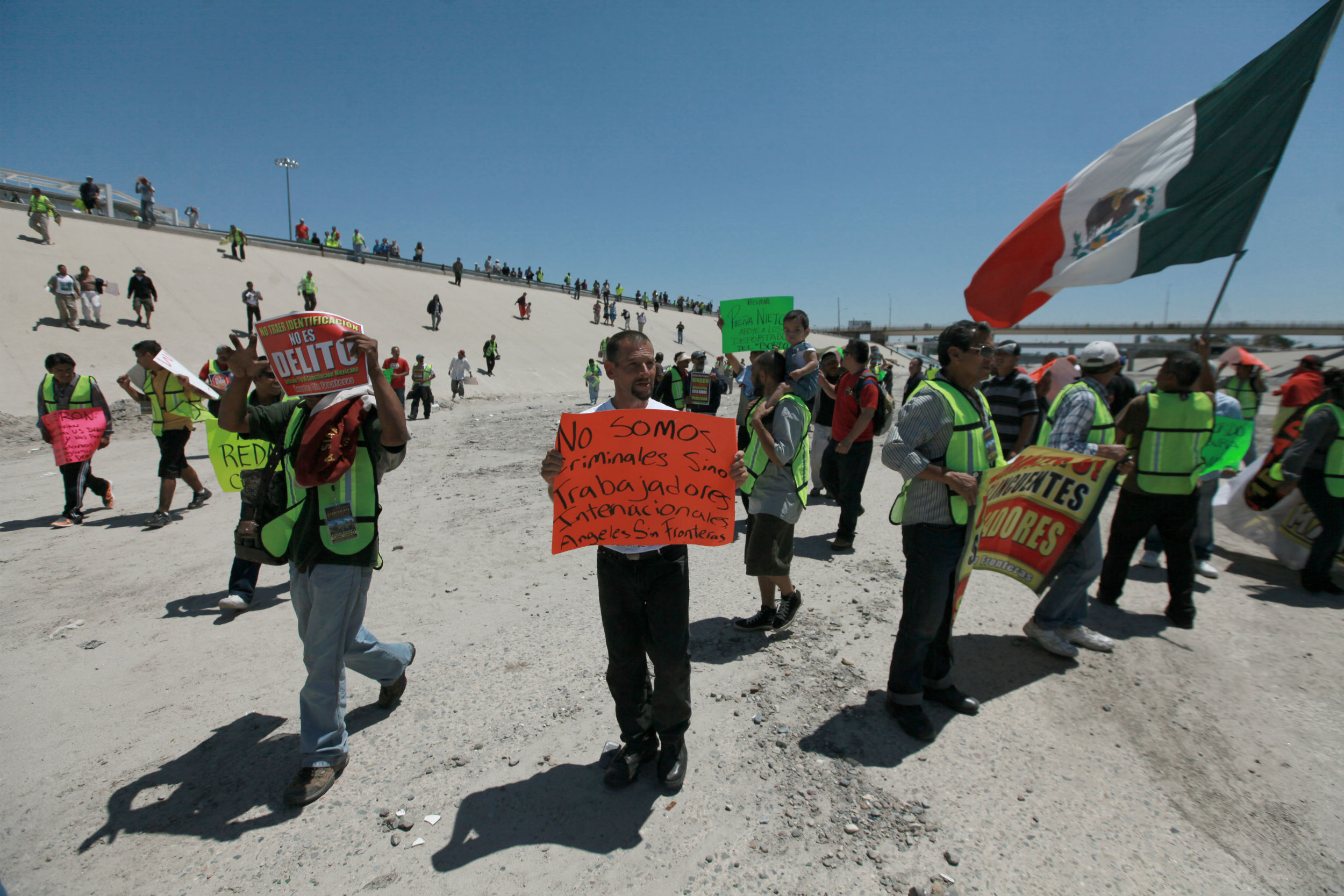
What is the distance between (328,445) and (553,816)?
2.00 m

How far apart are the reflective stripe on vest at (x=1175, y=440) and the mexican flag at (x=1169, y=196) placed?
1.12 metres

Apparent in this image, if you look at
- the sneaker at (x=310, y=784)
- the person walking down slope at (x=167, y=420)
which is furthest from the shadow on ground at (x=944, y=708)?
the person walking down slope at (x=167, y=420)

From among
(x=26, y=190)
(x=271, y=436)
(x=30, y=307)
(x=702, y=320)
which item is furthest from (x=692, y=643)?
(x=702, y=320)

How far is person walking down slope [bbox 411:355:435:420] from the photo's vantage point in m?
16.5

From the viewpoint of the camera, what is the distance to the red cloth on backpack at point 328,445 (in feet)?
9.02

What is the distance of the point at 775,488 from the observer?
427cm

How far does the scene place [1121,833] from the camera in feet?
8.95

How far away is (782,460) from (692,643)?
1566 millimetres

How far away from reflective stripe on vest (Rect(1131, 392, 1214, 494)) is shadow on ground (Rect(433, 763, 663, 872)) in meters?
4.37

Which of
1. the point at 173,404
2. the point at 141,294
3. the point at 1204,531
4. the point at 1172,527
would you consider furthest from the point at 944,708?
the point at 141,294

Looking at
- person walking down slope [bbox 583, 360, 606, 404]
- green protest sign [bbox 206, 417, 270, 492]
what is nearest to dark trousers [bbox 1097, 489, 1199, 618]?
green protest sign [bbox 206, 417, 270, 492]

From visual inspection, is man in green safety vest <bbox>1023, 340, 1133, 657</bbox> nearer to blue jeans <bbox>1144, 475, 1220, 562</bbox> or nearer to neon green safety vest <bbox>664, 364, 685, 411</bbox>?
blue jeans <bbox>1144, 475, 1220, 562</bbox>

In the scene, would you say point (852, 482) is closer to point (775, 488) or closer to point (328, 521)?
point (775, 488)

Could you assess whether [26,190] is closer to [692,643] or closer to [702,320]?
[692,643]
